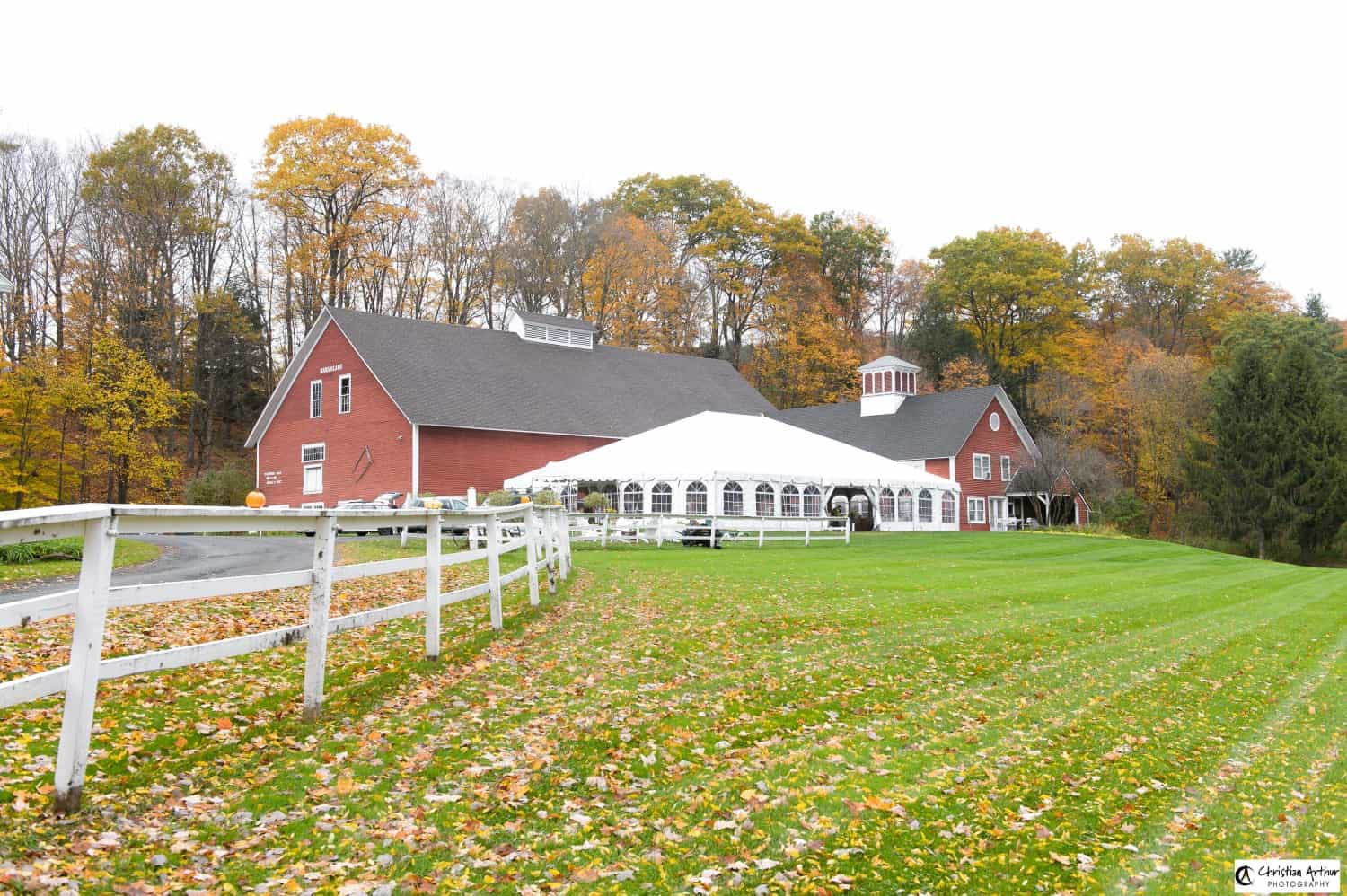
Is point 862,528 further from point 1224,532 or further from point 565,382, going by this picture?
point 1224,532

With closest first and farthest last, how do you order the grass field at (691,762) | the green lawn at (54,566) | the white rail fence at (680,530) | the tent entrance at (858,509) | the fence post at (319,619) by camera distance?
1. the grass field at (691,762)
2. the fence post at (319,619)
3. the green lawn at (54,566)
4. the white rail fence at (680,530)
5. the tent entrance at (858,509)

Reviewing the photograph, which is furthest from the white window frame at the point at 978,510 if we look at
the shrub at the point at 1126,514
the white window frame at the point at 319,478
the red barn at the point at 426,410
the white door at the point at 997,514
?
the white window frame at the point at 319,478

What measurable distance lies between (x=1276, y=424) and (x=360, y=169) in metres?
44.4

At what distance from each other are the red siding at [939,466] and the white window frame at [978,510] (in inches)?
76.8

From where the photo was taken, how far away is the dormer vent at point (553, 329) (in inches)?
1837

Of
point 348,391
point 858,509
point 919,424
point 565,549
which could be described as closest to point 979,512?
point 919,424

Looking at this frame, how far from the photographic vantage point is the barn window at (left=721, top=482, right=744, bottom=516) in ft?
108

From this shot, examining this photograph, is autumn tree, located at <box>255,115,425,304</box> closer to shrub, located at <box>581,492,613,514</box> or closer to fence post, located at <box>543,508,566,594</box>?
shrub, located at <box>581,492,613,514</box>

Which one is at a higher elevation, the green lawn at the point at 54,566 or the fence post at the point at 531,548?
the fence post at the point at 531,548

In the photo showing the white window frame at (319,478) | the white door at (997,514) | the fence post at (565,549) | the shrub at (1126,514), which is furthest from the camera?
the white door at (997,514)

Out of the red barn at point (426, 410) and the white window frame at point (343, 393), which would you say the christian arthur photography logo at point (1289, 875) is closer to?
the red barn at point (426, 410)

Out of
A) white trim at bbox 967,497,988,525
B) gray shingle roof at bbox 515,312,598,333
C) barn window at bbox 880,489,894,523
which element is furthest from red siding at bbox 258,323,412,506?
white trim at bbox 967,497,988,525

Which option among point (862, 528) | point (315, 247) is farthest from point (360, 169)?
point (862, 528)

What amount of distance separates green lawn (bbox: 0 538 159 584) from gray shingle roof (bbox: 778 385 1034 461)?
3628 cm
